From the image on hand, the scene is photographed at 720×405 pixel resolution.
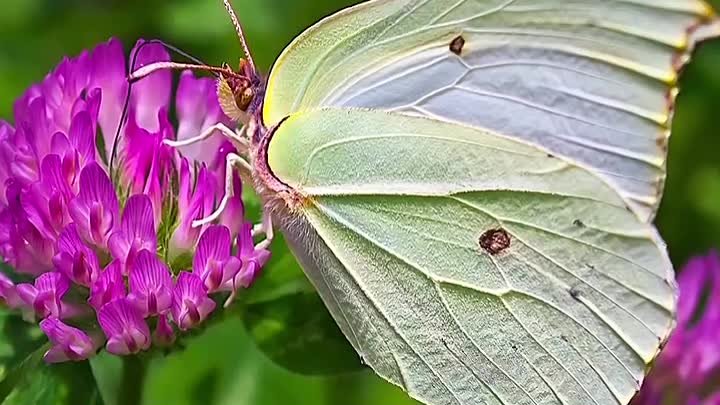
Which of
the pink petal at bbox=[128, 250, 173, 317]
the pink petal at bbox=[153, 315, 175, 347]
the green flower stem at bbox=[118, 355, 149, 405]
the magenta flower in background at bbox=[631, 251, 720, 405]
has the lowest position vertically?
the green flower stem at bbox=[118, 355, 149, 405]

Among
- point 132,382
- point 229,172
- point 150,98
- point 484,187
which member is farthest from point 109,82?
point 484,187

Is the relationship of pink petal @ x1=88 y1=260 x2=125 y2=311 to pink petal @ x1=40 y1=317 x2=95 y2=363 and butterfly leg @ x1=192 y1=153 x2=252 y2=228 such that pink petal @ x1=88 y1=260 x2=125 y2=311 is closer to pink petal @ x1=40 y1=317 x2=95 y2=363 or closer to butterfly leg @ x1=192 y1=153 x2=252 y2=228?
pink petal @ x1=40 y1=317 x2=95 y2=363

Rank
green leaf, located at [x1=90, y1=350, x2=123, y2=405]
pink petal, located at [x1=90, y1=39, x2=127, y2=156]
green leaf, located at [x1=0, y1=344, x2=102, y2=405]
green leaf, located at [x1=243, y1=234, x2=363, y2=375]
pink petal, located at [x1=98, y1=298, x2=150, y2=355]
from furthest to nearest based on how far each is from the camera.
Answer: green leaf, located at [x1=90, y1=350, x2=123, y2=405], green leaf, located at [x1=243, y1=234, x2=363, y2=375], pink petal, located at [x1=90, y1=39, x2=127, y2=156], green leaf, located at [x1=0, y1=344, x2=102, y2=405], pink petal, located at [x1=98, y1=298, x2=150, y2=355]

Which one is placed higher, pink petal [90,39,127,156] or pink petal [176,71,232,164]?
pink petal [176,71,232,164]

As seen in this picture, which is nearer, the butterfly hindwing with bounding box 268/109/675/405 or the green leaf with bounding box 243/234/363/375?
the butterfly hindwing with bounding box 268/109/675/405

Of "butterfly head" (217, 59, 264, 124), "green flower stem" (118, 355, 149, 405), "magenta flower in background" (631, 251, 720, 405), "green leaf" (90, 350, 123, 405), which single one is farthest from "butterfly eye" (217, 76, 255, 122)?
"magenta flower in background" (631, 251, 720, 405)

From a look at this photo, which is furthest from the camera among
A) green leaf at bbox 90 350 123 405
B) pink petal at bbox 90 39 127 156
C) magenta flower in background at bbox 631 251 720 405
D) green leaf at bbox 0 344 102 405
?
green leaf at bbox 90 350 123 405
